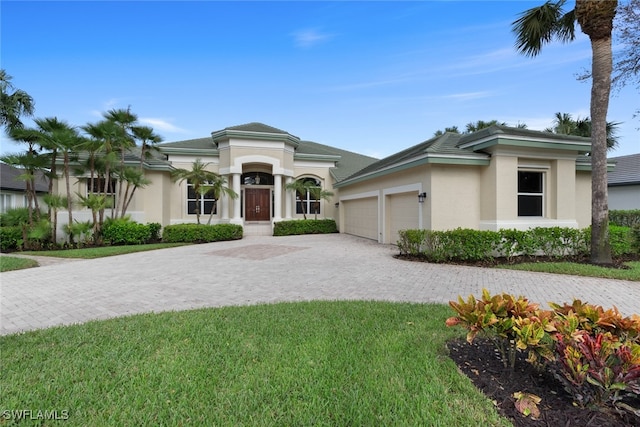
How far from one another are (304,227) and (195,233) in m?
6.81

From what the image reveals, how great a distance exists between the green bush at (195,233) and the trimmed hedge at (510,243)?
33.9ft

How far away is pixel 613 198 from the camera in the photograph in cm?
2100

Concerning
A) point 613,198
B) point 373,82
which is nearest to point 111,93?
point 373,82

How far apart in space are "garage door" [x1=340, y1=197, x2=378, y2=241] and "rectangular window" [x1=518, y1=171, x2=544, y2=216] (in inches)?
252

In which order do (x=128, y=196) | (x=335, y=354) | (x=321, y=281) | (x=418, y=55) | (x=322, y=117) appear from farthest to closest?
(x=322, y=117) → (x=128, y=196) → (x=418, y=55) → (x=321, y=281) → (x=335, y=354)

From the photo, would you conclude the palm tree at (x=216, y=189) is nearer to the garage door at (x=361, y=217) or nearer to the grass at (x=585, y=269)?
the garage door at (x=361, y=217)

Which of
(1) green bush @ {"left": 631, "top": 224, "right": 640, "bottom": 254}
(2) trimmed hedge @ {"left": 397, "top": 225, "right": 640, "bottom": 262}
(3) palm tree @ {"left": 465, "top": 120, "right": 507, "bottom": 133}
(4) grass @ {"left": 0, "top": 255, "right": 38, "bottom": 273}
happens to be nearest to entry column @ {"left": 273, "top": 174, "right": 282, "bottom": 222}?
(2) trimmed hedge @ {"left": 397, "top": 225, "right": 640, "bottom": 262}

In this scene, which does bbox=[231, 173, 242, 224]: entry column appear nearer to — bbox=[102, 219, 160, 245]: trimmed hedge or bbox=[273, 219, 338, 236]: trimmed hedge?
bbox=[273, 219, 338, 236]: trimmed hedge

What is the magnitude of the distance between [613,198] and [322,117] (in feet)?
69.9

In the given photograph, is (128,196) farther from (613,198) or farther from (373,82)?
(613,198)

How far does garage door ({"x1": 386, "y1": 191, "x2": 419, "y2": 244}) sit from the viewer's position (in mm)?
12297

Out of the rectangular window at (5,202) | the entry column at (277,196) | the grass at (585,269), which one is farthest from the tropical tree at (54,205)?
the grass at (585,269)

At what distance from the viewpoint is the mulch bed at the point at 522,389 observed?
2229 mm

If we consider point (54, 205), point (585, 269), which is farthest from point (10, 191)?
point (585, 269)
